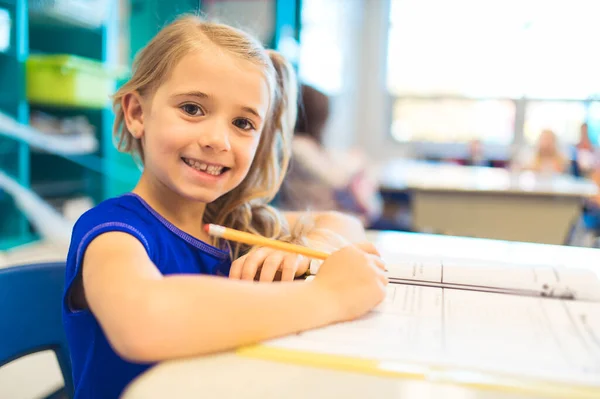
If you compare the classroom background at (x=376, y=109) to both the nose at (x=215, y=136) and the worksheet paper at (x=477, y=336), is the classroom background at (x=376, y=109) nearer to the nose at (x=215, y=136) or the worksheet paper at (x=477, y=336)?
the nose at (x=215, y=136)

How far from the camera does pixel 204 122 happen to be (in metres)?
0.76

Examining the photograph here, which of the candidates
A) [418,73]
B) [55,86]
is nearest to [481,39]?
[418,73]

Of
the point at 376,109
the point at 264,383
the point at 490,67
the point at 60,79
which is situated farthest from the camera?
the point at 376,109

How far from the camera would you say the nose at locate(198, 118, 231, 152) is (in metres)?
0.75

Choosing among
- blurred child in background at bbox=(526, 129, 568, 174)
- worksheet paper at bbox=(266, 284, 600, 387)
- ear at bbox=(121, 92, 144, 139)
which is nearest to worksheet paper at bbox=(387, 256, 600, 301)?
worksheet paper at bbox=(266, 284, 600, 387)

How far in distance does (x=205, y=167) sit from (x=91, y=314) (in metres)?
0.25

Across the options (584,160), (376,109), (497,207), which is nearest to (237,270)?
(497,207)

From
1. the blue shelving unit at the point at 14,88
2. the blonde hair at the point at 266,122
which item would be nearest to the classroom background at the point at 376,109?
the blue shelving unit at the point at 14,88

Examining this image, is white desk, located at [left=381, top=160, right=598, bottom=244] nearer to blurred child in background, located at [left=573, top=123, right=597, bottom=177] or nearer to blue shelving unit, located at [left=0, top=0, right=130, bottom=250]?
blurred child in background, located at [left=573, top=123, right=597, bottom=177]

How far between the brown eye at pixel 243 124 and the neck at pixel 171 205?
14 centimetres

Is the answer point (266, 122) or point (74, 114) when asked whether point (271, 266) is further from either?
point (74, 114)

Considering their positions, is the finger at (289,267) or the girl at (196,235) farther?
the finger at (289,267)

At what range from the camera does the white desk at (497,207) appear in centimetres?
253

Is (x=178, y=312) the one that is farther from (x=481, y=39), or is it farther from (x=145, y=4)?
(x=481, y=39)
